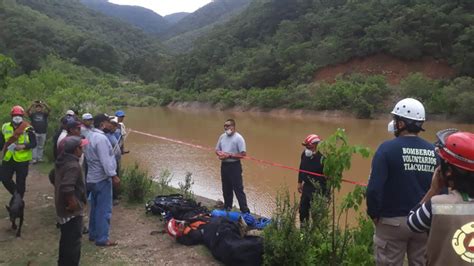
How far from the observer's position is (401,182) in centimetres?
321

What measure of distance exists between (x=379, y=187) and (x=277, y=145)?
56.4 feet

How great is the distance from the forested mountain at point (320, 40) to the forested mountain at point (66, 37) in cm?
1533

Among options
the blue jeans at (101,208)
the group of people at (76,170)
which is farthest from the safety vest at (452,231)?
the blue jeans at (101,208)

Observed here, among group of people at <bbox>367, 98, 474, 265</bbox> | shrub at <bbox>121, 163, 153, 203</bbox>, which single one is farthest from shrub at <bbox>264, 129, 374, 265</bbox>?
shrub at <bbox>121, 163, 153, 203</bbox>

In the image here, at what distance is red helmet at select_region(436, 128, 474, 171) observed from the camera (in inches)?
80.7

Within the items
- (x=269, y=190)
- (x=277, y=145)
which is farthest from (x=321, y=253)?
(x=277, y=145)

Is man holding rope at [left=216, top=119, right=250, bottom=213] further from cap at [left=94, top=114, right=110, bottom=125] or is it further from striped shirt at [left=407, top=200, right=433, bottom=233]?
striped shirt at [left=407, top=200, right=433, bottom=233]

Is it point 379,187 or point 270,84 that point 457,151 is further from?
point 270,84

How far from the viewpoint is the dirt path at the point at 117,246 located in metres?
5.15

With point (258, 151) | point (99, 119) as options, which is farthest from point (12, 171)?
point (258, 151)

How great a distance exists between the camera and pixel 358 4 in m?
52.0

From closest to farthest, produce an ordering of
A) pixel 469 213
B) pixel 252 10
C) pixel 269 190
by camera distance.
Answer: pixel 469 213, pixel 269 190, pixel 252 10

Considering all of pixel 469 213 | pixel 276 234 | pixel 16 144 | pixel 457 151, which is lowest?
pixel 276 234

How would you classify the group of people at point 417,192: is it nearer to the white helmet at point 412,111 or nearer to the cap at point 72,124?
the white helmet at point 412,111
